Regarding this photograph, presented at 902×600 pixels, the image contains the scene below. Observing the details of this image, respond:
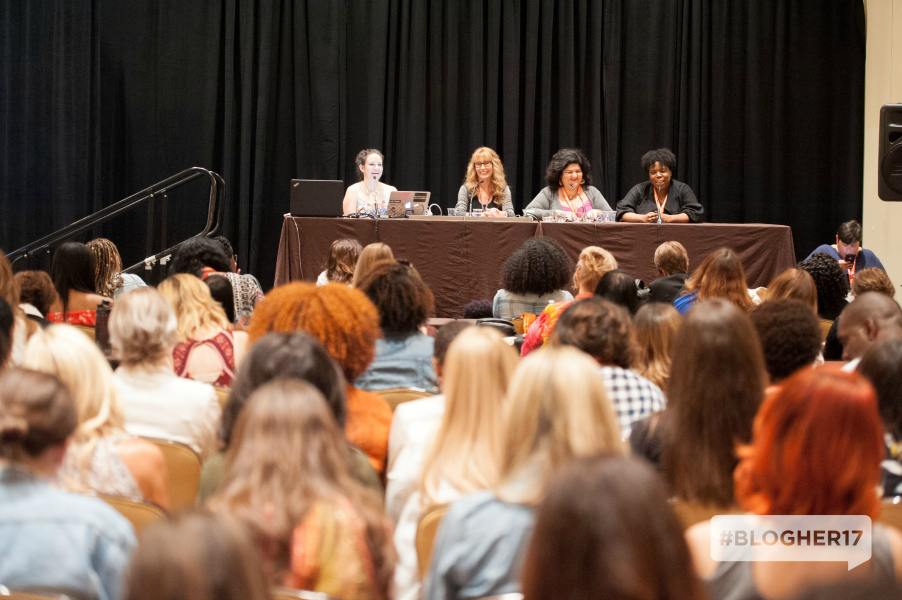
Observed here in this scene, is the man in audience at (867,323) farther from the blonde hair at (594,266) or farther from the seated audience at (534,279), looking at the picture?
the seated audience at (534,279)

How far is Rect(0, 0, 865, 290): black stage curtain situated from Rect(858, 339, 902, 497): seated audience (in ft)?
22.4

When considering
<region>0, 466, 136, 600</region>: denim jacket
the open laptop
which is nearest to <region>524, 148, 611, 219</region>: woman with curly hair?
the open laptop

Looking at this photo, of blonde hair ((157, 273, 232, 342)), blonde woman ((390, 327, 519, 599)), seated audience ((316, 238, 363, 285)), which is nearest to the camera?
blonde woman ((390, 327, 519, 599))

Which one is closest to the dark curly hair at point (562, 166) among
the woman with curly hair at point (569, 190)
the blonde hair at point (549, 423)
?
the woman with curly hair at point (569, 190)

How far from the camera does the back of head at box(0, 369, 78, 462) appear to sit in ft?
4.93

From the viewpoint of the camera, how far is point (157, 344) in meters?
2.34

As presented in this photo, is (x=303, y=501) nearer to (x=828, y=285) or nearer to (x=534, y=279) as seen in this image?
(x=534, y=279)

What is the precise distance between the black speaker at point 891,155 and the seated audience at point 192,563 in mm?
4454

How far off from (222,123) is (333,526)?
770 centimetres

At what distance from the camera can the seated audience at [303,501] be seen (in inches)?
52.9

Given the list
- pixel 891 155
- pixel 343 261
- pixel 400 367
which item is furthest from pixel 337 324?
pixel 891 155

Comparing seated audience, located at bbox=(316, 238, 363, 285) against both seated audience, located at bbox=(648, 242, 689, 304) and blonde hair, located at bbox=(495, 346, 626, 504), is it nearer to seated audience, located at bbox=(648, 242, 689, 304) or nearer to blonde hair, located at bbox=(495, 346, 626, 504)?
seated audience, located at bbox=(648, 242, 689, 304)

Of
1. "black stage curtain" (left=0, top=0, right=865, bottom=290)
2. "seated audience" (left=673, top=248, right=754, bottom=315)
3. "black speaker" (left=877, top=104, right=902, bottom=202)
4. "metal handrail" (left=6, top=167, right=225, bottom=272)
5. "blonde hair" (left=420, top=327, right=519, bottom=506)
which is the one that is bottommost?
"blonde hair" (left=420, top=327, right=519, bottom=506)

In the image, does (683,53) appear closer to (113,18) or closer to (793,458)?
(113,18)
